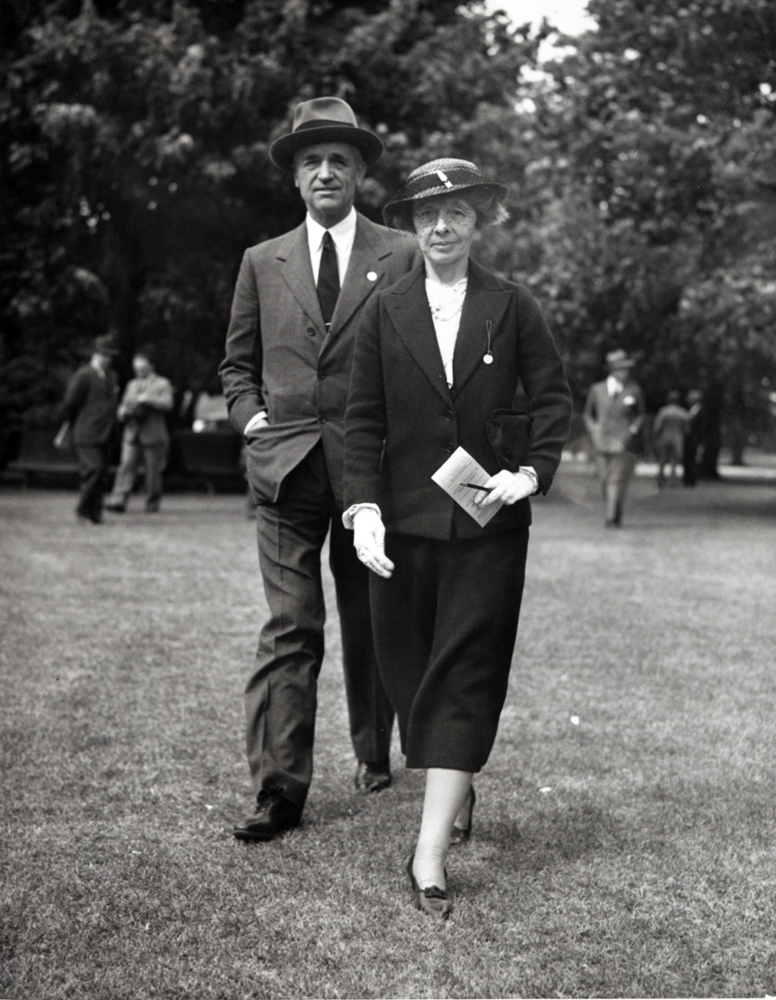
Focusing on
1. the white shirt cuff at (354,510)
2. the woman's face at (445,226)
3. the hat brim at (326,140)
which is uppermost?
the hat brim at (326,140)

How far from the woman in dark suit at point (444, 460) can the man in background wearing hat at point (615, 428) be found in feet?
44.4

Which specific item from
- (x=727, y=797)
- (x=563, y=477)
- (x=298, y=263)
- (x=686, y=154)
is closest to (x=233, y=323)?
(x=298, y=263)

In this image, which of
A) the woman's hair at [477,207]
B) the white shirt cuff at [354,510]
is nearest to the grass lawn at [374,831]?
the white shirt cuff at [354,510]

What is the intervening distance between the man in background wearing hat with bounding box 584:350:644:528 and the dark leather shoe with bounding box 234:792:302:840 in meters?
13.5

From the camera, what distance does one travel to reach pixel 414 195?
414cm

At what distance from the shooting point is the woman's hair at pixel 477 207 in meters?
4.13

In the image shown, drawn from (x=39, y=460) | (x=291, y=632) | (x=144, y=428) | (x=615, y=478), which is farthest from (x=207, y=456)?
(x=291, y=632)

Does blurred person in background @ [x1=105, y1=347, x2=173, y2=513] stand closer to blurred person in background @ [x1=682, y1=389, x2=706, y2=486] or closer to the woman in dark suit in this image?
the woman in dark suit

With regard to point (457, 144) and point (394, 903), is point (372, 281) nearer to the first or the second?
point (394, 903)

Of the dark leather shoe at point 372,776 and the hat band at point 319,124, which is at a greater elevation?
the hat band at point 319,124

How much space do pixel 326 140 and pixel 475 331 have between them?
113cm

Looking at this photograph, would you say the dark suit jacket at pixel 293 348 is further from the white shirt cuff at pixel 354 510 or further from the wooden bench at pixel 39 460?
the wooden bench at pixel 39 460

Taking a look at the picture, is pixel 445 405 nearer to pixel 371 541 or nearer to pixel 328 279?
pixel 371 541

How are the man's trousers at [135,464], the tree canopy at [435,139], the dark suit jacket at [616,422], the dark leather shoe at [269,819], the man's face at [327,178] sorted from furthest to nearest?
the tree canopy at [435,139]
the man's trousers at [135,464]
the dark suit jacket at [616,422]
the man's face at [327,178]
the dark leather shoe at [269,819]
